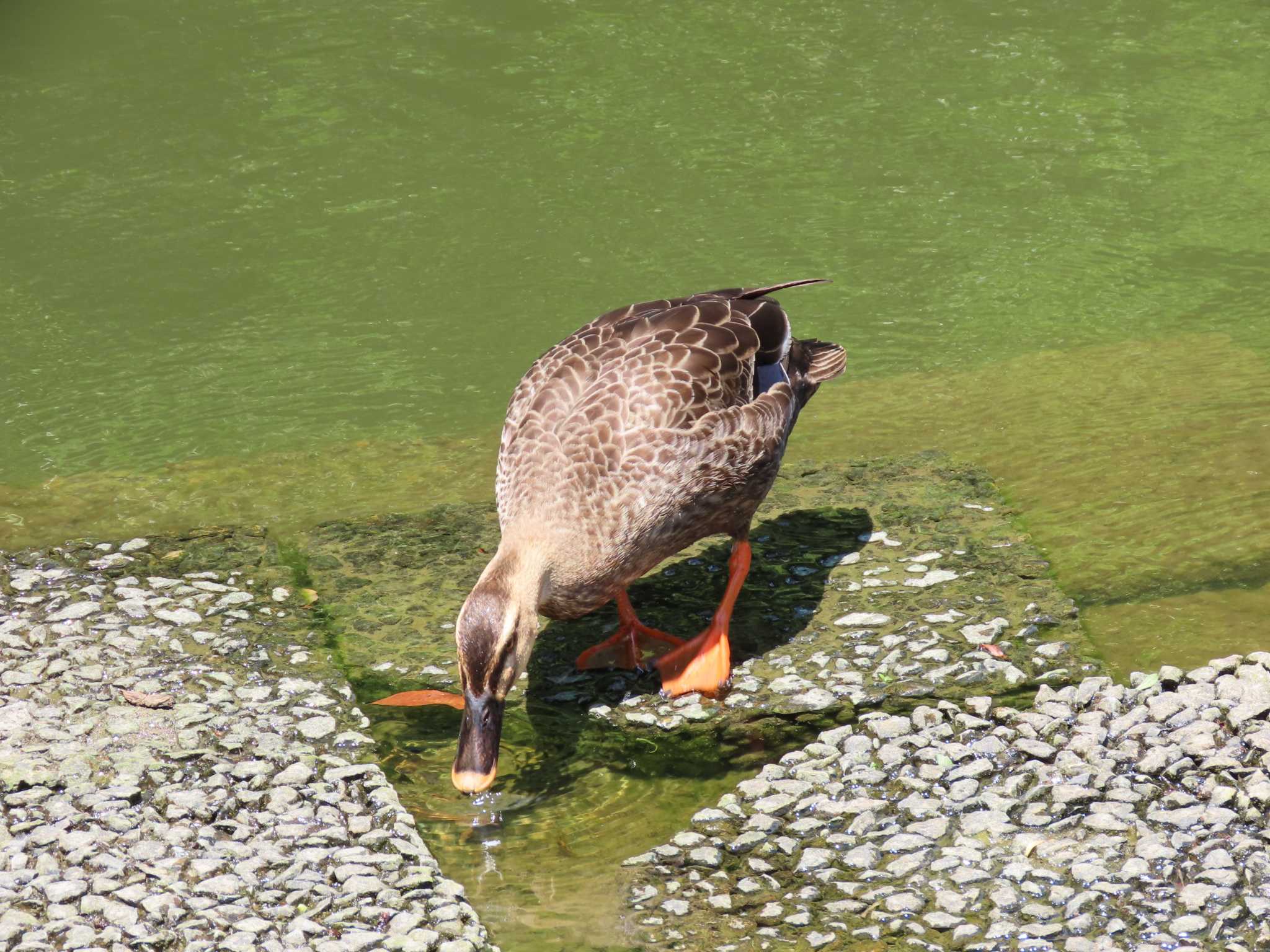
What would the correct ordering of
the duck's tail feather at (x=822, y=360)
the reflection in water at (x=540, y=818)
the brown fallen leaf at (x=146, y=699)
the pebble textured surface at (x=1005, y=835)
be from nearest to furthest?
1. the pebble textured surface at (x=1005, y=835)
2. the reflection in water at (x=540, y=818)
3. the brown fallen leaf at (x=146, y=699)
4. the duck's tail feather at (x=822, y=360)

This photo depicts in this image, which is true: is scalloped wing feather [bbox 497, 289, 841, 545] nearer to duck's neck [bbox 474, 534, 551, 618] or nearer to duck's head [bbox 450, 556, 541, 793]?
duck's neck [bbox 474, 534, 551, 618]

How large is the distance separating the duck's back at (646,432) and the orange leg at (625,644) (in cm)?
38

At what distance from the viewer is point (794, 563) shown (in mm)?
5605

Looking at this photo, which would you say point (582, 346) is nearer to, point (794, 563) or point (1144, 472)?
point (794, 563)

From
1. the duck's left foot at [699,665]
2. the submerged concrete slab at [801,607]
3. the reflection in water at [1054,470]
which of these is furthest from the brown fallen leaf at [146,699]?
the duck's left foot at [699,665]

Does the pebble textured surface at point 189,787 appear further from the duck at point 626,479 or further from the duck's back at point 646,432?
the duck's back at point 646,432

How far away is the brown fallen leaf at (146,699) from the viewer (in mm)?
4684

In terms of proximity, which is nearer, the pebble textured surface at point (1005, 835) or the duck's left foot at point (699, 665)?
the pebble textured surface at point (1005, 835)

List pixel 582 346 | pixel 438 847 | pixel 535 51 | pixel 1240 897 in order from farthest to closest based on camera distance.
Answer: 1. pixel 535 51
2. pixel 582 346
3. pixel 438 847
4. pixel 1240 897

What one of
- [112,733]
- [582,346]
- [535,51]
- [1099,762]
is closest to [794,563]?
[582,346]

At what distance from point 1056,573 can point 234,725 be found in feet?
9.54

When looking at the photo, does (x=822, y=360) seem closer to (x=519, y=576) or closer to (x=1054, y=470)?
(x=1054, y=470)

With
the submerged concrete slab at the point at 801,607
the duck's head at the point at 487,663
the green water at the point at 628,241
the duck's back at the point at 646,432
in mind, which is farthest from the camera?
the green water at the point at 628,241

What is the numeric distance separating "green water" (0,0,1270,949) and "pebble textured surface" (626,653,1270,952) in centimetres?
47
